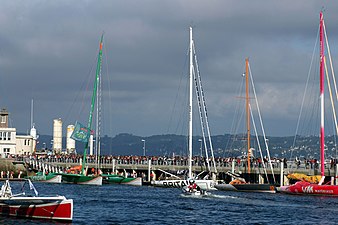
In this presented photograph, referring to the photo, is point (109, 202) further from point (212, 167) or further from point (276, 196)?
point (212, 167)

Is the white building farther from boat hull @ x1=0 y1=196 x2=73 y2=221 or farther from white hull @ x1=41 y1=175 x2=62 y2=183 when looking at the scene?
boat hull @ x1=0 y1=196 x2=73 y2=221

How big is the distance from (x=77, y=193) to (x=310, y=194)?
28223 mm

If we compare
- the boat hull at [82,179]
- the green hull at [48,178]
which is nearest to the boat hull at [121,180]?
the boat hull at [82,179]

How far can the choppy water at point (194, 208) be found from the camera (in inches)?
2354

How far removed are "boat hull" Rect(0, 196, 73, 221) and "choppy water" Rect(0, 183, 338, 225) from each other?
0.92m

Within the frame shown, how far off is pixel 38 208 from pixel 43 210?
480mm

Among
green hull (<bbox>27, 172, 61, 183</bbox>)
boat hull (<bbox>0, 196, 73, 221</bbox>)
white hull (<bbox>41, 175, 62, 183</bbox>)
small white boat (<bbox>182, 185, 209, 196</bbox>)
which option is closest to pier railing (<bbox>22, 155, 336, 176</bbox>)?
green hull (<bbox>27, 172, 61, 183</bbox>)

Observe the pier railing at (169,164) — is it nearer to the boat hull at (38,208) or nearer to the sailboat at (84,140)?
the sailboat at (84,140)

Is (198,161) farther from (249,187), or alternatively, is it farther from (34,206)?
(34,206)

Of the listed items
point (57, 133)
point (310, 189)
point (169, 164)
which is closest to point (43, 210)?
point (310, 189)

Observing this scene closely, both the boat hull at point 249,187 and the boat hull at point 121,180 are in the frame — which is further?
the boat hull at point 121,180

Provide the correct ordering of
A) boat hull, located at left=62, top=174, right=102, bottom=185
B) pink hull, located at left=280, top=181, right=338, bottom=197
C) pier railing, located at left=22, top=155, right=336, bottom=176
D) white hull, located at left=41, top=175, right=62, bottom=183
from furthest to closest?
white hull, located at left=41, top=175, right=62, bottom=183, boat hull, located at left=62, top=174, right=102, bottom=185, pier railing, located at left=22, top=155, right=336, bottom=176, pink hull, located at left=280, top=181, right=338, bottom=197

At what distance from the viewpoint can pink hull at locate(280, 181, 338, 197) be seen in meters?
84.8

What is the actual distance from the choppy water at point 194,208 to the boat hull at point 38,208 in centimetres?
92
